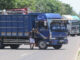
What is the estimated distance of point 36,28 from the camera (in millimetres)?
35156

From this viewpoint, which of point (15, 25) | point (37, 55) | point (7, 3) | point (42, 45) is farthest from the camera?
point (7, 3)

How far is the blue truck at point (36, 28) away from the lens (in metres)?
34.9

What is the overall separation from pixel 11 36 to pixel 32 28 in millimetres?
2084

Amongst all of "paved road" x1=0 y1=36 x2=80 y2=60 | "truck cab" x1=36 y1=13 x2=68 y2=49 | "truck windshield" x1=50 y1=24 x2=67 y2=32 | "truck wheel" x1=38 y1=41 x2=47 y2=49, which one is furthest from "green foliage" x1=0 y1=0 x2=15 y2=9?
"paved road" x1=0 y1=36 x2=80 y2=60

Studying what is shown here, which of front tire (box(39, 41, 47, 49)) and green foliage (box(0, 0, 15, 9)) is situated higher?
green foliage (box(0, 0, 15, 9))

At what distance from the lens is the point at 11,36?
1417 inches

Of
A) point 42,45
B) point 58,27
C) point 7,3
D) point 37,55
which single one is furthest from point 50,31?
point 7,3

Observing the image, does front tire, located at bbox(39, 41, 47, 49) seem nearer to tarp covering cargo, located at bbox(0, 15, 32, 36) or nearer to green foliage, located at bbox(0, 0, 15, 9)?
tarp covering cargo, located at bbox(0, 15, 32, 36)

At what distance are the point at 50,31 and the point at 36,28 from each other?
1225 mm

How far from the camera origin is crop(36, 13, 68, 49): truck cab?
34.8 m

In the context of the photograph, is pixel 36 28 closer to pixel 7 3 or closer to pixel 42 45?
pixel 42 45

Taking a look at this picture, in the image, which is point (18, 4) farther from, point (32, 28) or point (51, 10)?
point (51, 10)

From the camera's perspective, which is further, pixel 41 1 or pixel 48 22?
pixel 41 1

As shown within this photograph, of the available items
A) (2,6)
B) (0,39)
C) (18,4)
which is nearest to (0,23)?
(0,39)
